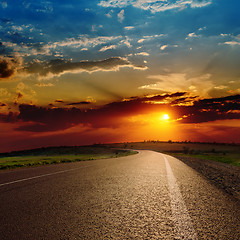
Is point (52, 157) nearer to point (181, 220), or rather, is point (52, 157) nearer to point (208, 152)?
point (181, 220)

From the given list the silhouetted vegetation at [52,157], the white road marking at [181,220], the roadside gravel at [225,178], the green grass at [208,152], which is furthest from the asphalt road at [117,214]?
the green grass at [208,152]

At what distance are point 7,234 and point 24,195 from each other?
2.73 meters

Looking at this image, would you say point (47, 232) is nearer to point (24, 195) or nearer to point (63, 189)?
point (24, 195)

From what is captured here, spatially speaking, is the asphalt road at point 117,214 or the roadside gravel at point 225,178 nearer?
the asphalt road at point 117,214

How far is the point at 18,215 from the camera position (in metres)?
4.36

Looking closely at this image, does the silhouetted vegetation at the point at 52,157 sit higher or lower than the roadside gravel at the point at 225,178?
lower

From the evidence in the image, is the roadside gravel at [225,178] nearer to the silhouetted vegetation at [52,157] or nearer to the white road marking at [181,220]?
the white road marking at [181,220]

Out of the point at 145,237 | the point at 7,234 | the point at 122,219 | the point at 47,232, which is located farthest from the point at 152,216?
the point at 7,234

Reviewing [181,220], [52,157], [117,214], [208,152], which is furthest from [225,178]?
[208,152]

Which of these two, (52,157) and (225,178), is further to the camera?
(52,157)

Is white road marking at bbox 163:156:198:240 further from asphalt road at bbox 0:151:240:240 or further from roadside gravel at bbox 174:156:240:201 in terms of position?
roadside gravel at bbox 174:156:240:201

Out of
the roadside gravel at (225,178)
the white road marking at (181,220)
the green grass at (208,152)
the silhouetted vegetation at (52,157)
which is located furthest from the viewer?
the green grass at (208,152)

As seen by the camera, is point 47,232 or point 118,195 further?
point 118,195

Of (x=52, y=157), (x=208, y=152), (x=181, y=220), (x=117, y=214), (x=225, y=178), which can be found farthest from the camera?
(x=208, y=152)
